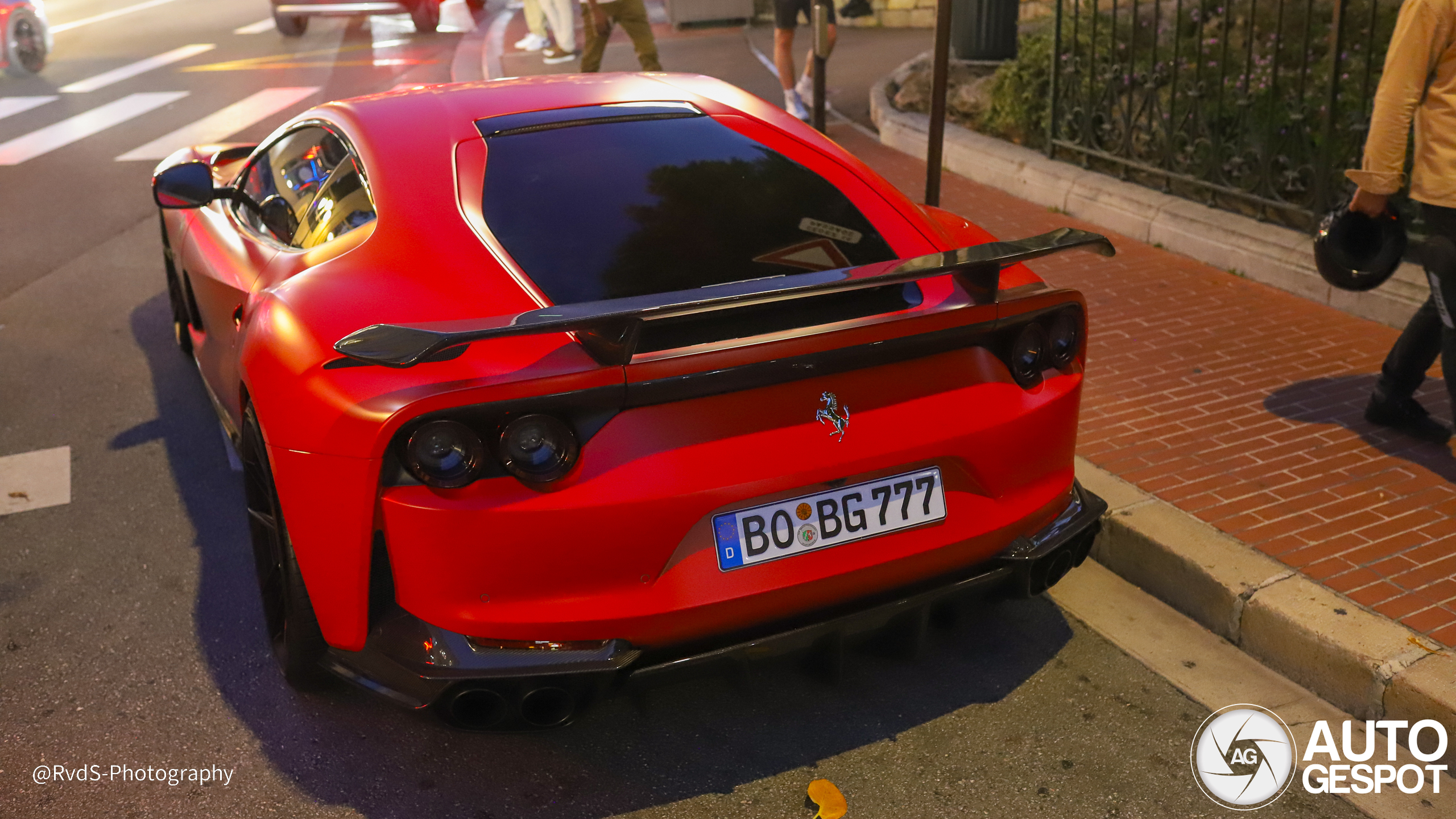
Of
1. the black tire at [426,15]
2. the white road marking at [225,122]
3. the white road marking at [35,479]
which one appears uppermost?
the black tire at [426,15]

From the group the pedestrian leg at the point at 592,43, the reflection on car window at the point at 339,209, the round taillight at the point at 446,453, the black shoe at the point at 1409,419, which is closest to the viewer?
the round taillight at the point at 446,453

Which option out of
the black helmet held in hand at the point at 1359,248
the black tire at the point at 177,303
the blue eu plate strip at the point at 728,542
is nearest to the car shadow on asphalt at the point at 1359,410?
the black helmet held in hand at the point at 1359,248

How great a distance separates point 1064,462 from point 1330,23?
19.6 ft

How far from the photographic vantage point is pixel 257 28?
2256 cm

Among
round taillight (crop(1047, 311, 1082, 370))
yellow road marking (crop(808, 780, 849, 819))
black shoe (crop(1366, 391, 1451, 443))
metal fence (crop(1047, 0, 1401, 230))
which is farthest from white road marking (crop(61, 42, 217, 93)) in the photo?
yellow road marking (crop(808, 780, 849, 819))

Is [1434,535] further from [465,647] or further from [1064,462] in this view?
[465,647]

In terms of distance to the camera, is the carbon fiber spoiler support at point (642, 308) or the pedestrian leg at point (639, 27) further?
the pedestrian leg at point (639, 27)

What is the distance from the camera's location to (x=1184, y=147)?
7.68m

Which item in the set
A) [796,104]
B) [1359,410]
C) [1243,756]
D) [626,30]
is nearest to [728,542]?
[1243,756]

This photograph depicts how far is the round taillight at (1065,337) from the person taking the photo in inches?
126

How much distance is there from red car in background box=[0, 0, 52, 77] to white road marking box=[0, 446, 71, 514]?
14.1 metres

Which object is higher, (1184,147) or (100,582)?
(1184,147)

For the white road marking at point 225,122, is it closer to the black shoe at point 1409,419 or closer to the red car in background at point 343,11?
the red car in background at point 343,11

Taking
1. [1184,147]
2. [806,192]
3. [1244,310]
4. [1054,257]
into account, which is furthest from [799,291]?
[1184,147]
